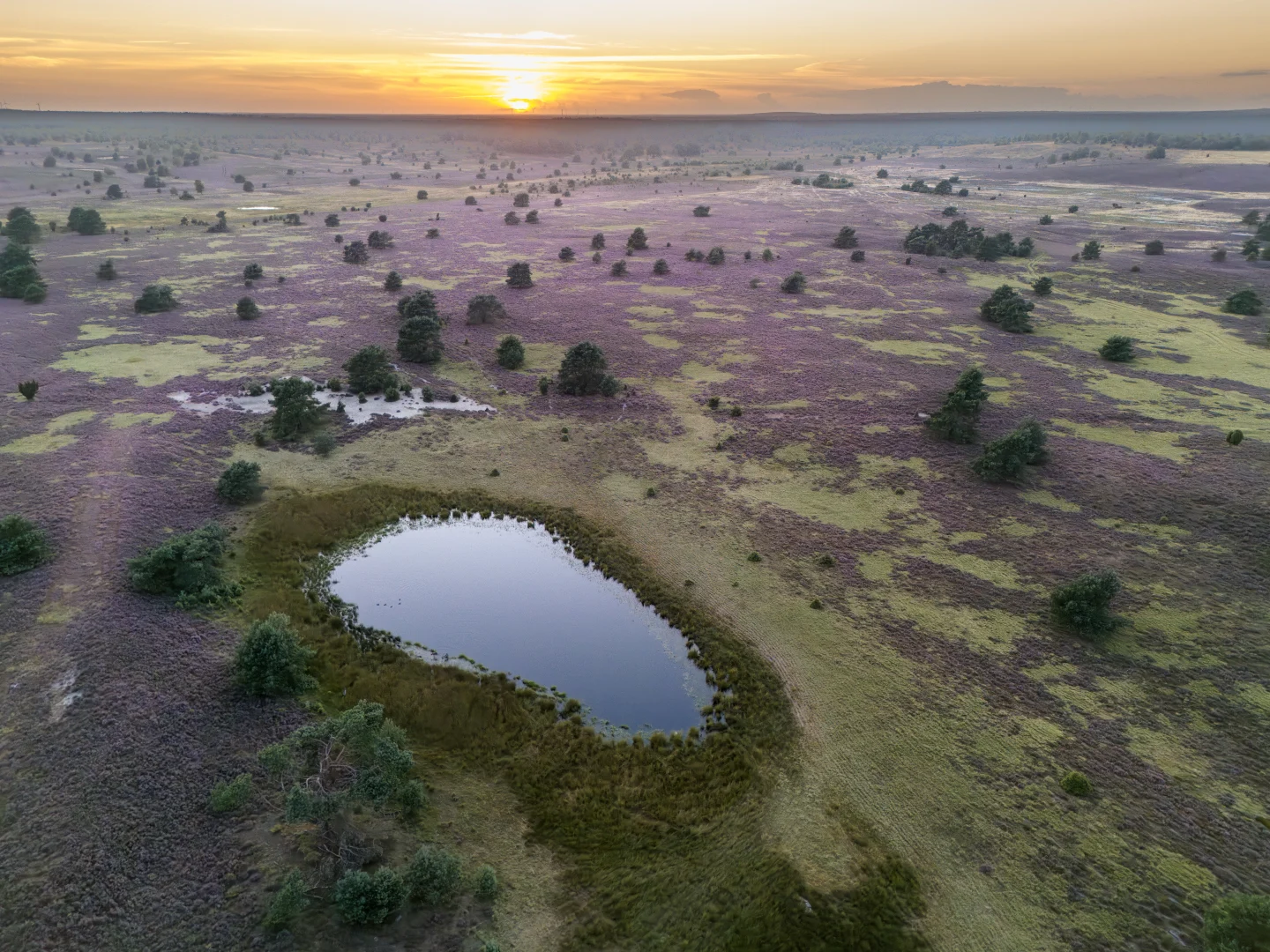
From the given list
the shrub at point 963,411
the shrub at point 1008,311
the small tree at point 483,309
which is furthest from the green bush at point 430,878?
the shrub at point 1008,311

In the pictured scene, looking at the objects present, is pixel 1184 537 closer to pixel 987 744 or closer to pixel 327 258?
pixel 987 744

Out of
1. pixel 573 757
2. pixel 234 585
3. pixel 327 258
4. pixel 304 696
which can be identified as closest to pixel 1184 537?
pixel 573 757

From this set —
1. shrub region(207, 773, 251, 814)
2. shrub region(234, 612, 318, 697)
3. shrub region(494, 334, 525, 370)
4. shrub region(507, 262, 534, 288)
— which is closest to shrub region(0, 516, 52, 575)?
shrub region(234, 612, 318, 697)

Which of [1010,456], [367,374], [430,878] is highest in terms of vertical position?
[367,374]

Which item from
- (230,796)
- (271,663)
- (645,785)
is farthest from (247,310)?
(645,785)

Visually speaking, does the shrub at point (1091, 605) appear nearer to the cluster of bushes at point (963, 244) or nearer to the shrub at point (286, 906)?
the shrub at point (286, 906)

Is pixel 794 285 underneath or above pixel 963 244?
underneath

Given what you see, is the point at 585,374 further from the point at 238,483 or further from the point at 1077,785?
the point at 1077,785
